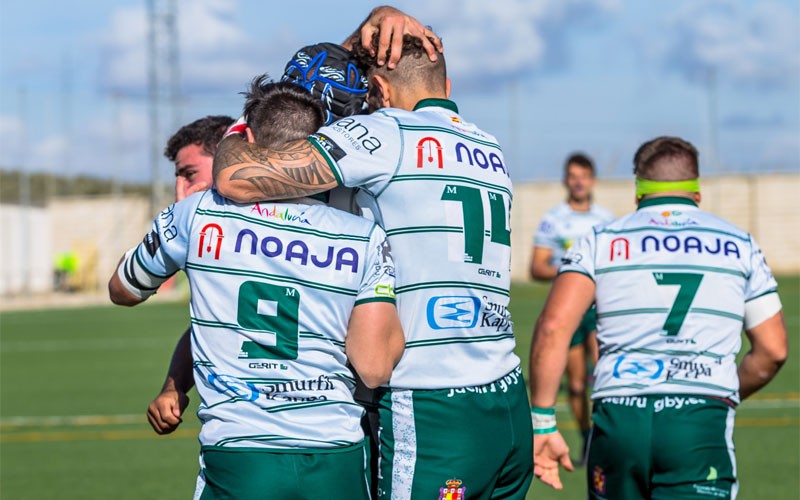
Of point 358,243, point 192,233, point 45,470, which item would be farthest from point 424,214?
point 45,470

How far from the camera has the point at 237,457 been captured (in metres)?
3.23

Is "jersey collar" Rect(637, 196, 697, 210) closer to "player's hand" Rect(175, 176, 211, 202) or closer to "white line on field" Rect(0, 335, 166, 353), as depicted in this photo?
"player's hand" Rect(175, 176, 211, 202)

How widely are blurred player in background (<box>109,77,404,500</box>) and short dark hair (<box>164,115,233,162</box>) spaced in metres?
0.95

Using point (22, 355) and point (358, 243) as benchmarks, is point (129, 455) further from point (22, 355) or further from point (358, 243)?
point (22, 355)

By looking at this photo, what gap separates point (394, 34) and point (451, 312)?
96cm

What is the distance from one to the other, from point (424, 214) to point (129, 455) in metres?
6.64

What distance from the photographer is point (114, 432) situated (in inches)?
417

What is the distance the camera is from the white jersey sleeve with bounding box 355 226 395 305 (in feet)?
10.7

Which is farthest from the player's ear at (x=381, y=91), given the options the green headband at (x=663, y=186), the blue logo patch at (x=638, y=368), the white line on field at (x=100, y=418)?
the white line on field at (x=100, y=418)

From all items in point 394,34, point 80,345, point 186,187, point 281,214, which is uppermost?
point 394,34

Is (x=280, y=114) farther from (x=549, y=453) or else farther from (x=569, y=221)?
(x=569, y=221)

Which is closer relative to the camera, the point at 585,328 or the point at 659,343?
the point at 659,343

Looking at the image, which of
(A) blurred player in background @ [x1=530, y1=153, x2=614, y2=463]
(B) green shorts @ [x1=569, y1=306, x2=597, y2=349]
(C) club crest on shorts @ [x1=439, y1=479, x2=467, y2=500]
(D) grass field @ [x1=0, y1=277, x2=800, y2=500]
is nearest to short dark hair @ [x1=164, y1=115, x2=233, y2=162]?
(C) club crest on shorts @ [x1=439, y1=479, x2=467, y2=500]

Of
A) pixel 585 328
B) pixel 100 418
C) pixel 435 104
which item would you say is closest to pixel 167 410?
pixel 435 104
